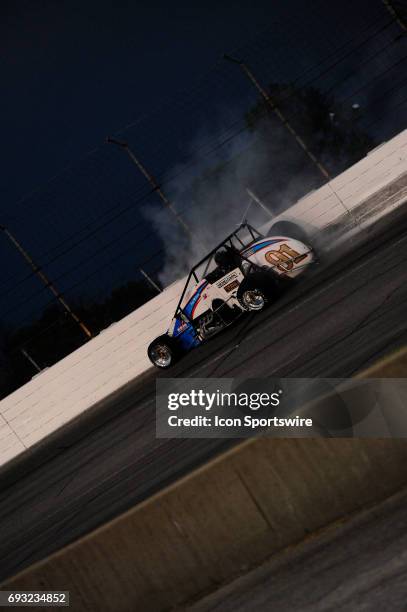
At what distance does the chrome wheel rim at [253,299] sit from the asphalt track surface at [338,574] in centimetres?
654

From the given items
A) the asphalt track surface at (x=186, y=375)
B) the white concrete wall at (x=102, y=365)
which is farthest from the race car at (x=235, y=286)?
the white concrete wall at (x=102, y=365)

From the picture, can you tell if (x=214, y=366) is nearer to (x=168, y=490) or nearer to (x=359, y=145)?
(x=168, y=490)

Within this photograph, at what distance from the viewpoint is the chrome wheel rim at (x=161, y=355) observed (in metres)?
14.2

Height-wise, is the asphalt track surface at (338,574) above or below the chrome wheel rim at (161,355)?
below

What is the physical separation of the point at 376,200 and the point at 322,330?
455 centimetres

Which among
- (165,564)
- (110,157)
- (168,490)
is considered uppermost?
(110,157)

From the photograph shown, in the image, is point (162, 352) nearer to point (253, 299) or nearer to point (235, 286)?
point (235, 286)

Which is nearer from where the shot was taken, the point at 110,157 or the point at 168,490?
the point at 168,490

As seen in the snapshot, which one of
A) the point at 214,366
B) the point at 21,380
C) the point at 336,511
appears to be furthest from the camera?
the point at 21,380

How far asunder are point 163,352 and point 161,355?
3.1 inches

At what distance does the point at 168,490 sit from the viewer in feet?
23.5

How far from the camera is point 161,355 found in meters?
14.2

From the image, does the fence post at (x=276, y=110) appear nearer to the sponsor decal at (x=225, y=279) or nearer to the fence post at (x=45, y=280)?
the sponsor decal at (x=225, y=279)

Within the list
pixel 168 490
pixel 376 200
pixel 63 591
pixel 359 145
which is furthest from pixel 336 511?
pixel 359 145
